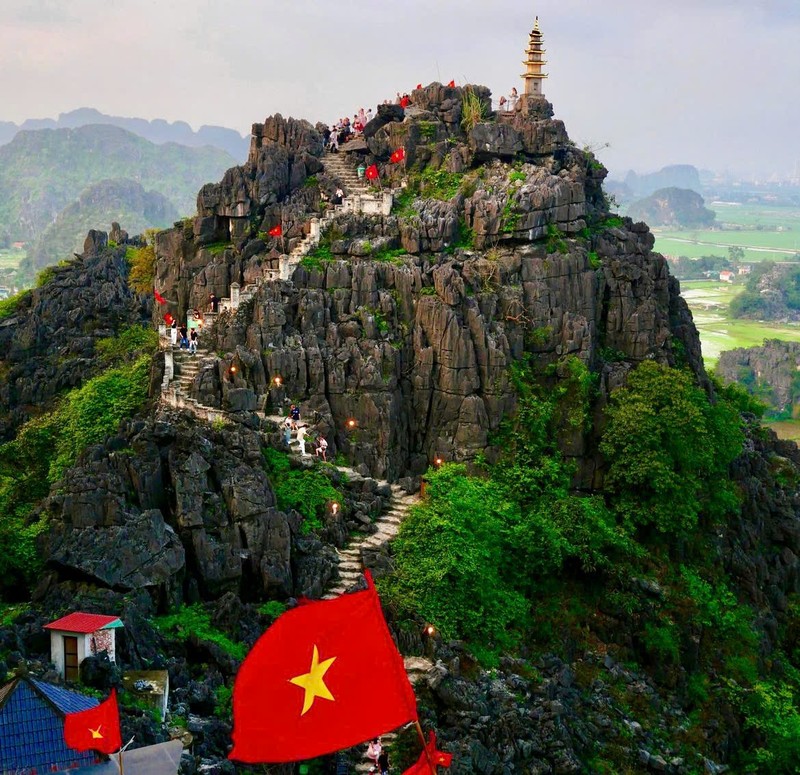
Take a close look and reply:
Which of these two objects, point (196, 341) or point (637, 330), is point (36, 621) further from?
point (637, 330)

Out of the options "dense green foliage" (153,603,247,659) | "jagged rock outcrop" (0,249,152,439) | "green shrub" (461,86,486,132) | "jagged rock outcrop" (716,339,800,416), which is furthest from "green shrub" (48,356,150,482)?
"jagged rock outcrop" (716,339,800,416)

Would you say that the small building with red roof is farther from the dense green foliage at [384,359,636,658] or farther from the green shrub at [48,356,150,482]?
the green shrub at [48,356,150,482]

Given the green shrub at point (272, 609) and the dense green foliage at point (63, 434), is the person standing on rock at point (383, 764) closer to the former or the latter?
the green shrub at point (272, 609)

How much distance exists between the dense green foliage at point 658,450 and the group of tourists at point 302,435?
493 inches

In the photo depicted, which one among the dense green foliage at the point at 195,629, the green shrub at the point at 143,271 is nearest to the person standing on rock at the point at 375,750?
the dense green foliage at the point at 195,629

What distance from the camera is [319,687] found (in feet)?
78.8

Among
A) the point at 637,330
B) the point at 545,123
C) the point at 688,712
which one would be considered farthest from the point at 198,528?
the point at 545,123

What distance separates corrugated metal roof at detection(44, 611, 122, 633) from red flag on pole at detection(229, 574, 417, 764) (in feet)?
21.0

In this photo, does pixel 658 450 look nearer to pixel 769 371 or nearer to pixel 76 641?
pixel 76 641

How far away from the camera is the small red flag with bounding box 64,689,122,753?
77.5ft

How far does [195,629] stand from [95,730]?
10.6 m

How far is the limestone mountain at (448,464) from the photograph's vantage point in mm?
36406

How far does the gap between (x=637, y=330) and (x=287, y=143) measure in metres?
19.4

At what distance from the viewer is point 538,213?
52375 millimetres
